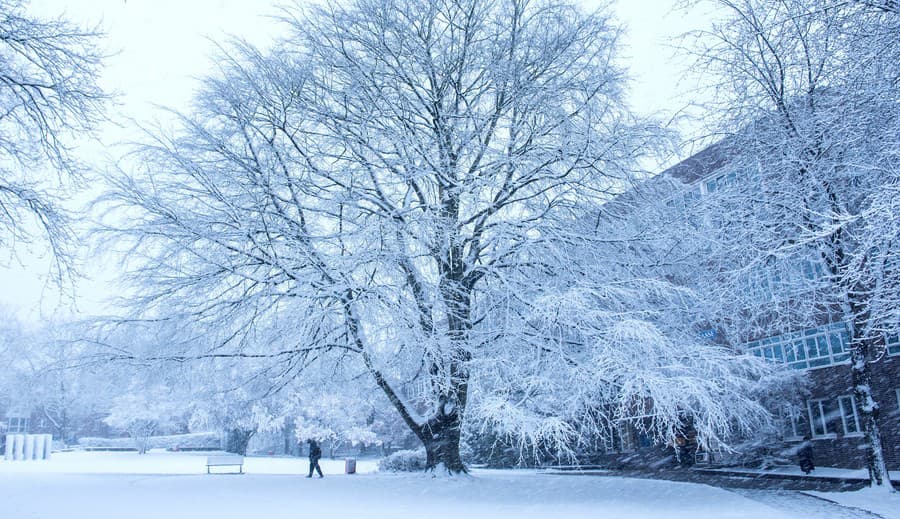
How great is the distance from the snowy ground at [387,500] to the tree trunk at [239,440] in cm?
2604

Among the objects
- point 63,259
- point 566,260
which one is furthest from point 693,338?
point 63,259

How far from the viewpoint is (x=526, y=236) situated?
13156 millimetres

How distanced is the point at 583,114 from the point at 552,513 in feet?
26.9

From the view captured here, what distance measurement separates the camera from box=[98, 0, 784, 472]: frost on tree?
11.5 metres

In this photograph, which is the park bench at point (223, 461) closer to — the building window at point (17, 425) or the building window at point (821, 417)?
the building window at point (821, 417)

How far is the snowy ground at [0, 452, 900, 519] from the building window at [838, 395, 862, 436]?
10.9m

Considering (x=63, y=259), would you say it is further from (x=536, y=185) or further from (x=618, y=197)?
(x=618, y=197)

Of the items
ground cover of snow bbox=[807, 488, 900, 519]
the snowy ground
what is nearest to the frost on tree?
the snowy ground

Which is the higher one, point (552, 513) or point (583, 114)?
point (583, 114)

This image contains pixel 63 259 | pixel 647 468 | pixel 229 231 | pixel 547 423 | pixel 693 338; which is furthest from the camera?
pixel 647 468

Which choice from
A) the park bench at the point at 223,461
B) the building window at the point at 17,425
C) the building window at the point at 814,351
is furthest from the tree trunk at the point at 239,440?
the building window at the point at 814,351

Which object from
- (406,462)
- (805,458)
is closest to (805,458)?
(805,458)

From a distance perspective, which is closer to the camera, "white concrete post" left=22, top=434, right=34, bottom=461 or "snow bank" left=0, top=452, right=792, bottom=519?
"snow bank" left=0, top=452, right=792, bottom=519

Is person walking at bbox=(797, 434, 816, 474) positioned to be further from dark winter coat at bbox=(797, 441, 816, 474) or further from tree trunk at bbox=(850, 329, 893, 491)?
tree trunk at bbox=(850, 329, 893, 491)
